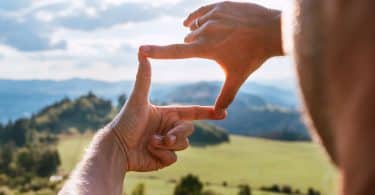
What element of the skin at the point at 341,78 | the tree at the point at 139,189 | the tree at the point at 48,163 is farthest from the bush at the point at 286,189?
the skin at the point at 341,78

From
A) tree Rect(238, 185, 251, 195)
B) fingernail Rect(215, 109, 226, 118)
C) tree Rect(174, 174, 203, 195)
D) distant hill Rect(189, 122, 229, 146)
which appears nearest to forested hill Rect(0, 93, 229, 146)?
distant hill Rect(189, 122, 229, 146)

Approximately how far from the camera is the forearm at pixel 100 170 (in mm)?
1173

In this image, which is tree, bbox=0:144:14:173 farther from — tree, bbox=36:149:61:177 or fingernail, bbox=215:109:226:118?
fingernail, bbox=215:109:226:118

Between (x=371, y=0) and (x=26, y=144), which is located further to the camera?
(x=26, y=144)

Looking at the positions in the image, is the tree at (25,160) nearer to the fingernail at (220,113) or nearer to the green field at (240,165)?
the green field at (240,165)

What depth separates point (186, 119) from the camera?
1.29 m

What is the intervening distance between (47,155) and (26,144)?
1.75 meters

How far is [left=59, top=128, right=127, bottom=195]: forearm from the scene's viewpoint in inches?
46.2

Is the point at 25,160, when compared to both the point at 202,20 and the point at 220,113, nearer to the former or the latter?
the point at 220,113

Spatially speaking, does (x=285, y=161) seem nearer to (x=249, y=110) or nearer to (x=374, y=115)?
(x=249, y=110)

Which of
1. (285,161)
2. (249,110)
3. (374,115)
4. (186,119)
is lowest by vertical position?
(285,161)

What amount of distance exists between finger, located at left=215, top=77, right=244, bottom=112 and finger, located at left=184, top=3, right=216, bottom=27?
0.35 feet

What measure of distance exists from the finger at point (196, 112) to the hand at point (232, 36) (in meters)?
0.13

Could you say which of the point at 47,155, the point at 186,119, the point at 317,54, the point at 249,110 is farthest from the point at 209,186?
the point at 317,54
